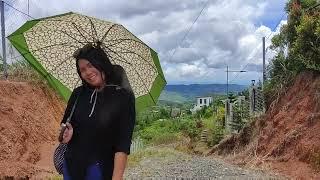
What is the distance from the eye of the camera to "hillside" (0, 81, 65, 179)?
12.2 meters

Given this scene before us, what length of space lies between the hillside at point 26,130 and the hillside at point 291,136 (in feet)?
19.8

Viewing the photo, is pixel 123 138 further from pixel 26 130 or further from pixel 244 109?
pixel 244 109

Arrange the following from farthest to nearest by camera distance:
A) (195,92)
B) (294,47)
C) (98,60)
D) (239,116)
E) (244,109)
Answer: (195,92), (244,109), (239,116), (294,47), (98,60)

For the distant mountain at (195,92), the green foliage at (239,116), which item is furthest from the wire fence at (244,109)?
the distant mountain at (195,92)

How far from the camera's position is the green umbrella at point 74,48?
4.46 m

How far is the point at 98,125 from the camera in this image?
12.2 feet

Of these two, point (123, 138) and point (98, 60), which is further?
point (98, 60)

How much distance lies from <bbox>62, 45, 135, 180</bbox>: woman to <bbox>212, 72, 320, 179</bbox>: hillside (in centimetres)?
1001

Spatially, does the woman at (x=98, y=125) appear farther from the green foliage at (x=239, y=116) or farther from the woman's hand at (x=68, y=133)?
the green foliage at (x=239, y=116)

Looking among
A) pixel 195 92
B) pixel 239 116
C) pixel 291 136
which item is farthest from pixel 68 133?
pixel 195 92

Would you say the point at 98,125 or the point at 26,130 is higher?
the point at 98,125

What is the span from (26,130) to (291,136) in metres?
7.71

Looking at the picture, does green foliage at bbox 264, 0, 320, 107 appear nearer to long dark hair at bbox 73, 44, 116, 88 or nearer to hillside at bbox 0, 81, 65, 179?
hillside at bbox 0, 81, 65, 179

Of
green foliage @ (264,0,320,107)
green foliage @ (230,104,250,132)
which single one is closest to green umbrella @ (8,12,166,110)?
green foliage @ (264,0,320,107)
